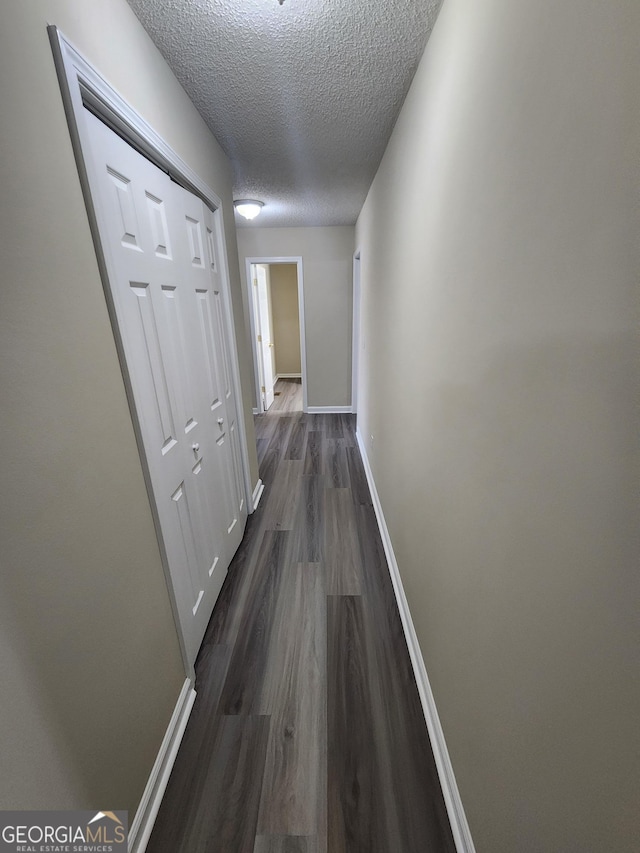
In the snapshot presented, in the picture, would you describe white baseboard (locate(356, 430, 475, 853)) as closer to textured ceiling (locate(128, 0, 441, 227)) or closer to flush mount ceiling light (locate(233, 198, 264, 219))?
textured ceiling (locate(128, 0, 441, 227))

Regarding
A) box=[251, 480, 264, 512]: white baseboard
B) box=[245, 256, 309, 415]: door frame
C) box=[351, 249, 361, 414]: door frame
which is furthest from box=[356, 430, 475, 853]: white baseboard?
box=[245, 256, 309, 415]: door frame

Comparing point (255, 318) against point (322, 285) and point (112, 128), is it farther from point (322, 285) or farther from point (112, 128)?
point (112, 128)

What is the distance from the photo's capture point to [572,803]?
0.53 m

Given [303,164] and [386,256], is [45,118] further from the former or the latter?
[303,164]

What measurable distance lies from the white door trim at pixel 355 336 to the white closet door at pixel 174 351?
8.10 feet

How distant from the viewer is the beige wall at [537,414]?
43 centimetres

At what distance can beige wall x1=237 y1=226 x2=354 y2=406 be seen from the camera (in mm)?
4215

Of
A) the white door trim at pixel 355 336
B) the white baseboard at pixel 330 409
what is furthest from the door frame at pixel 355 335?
the white baseboard at pixel 330 409

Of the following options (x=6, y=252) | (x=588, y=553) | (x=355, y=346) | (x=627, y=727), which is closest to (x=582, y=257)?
(x=588, y=553)

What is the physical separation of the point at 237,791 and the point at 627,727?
128 centimetres

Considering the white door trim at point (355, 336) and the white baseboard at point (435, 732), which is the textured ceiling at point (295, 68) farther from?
the white baseboard at point (435, 732)

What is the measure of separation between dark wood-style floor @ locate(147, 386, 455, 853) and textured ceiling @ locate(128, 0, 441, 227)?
2.42 meters

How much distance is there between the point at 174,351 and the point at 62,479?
2.47 ft

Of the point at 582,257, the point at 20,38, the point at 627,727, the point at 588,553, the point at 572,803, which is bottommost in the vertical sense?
the point at 572,803
